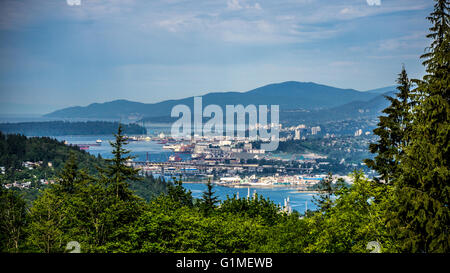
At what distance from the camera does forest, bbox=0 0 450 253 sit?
848 centimetres

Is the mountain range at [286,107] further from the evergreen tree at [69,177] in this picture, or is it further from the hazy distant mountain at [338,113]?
the evergreen tree at [69,177]

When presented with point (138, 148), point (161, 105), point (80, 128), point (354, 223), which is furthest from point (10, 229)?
point (161, 105)

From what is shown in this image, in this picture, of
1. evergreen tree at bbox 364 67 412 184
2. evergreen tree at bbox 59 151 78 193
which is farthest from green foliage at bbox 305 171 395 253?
evergreen tree at bbox 59 151 78 193

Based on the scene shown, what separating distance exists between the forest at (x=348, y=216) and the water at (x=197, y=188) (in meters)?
43.0

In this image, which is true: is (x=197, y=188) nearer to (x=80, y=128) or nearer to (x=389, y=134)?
(x=80, y=128)

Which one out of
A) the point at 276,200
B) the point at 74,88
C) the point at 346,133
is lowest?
the point at 276,200

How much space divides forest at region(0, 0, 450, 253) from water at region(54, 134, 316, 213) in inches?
1693

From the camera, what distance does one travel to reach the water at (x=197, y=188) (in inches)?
3017

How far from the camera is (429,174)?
8281 millimetres

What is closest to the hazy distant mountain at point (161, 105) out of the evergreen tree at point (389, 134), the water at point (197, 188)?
the water at point (197, 188)
